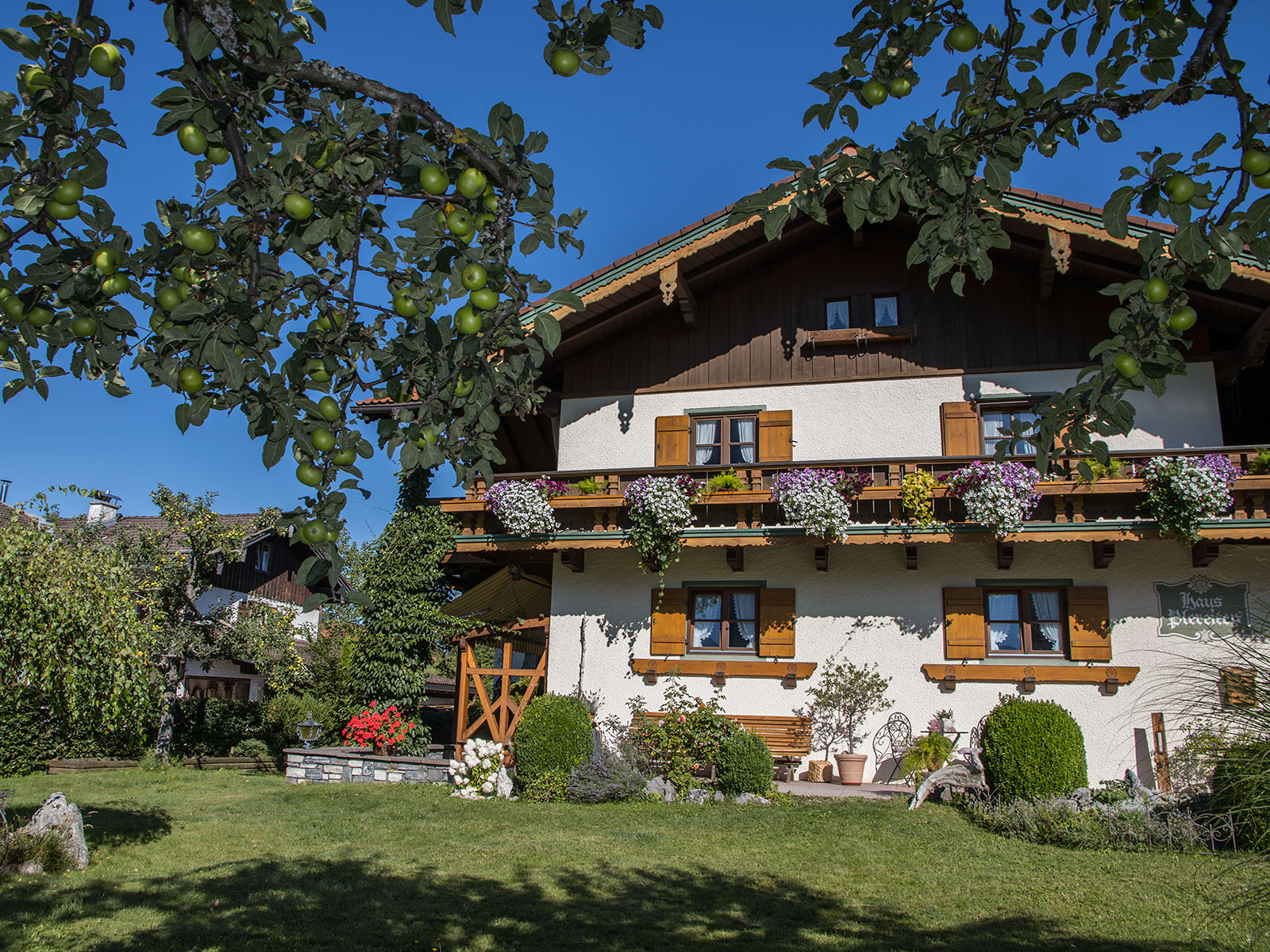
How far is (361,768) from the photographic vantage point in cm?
1488

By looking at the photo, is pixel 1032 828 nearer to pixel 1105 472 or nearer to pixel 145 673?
pixel 1105 472

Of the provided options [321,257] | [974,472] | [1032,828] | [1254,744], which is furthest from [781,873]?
[321,257]

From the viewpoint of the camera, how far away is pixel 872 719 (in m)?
13.8

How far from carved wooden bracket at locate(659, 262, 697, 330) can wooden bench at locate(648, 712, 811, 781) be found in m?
6.64

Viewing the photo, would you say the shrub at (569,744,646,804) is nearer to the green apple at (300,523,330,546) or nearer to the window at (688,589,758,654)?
the window at (688,589,758,654)

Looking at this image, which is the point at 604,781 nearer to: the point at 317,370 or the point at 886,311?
the point at 886,311

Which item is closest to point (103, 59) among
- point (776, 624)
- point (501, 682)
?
point (776, 624)

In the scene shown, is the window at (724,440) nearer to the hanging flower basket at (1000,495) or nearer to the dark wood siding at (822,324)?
the dark wood siding at (822,324)

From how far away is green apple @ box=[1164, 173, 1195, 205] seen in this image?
2.70 meters

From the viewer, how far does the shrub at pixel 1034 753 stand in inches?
425

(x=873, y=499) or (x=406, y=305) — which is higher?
(x=873, y=499)

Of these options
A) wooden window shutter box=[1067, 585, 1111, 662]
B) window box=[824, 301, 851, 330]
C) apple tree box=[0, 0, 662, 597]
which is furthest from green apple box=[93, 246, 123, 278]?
window box=[824, 301, 851, 330]

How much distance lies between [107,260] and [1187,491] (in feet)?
41.7

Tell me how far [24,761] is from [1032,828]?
1828cm
